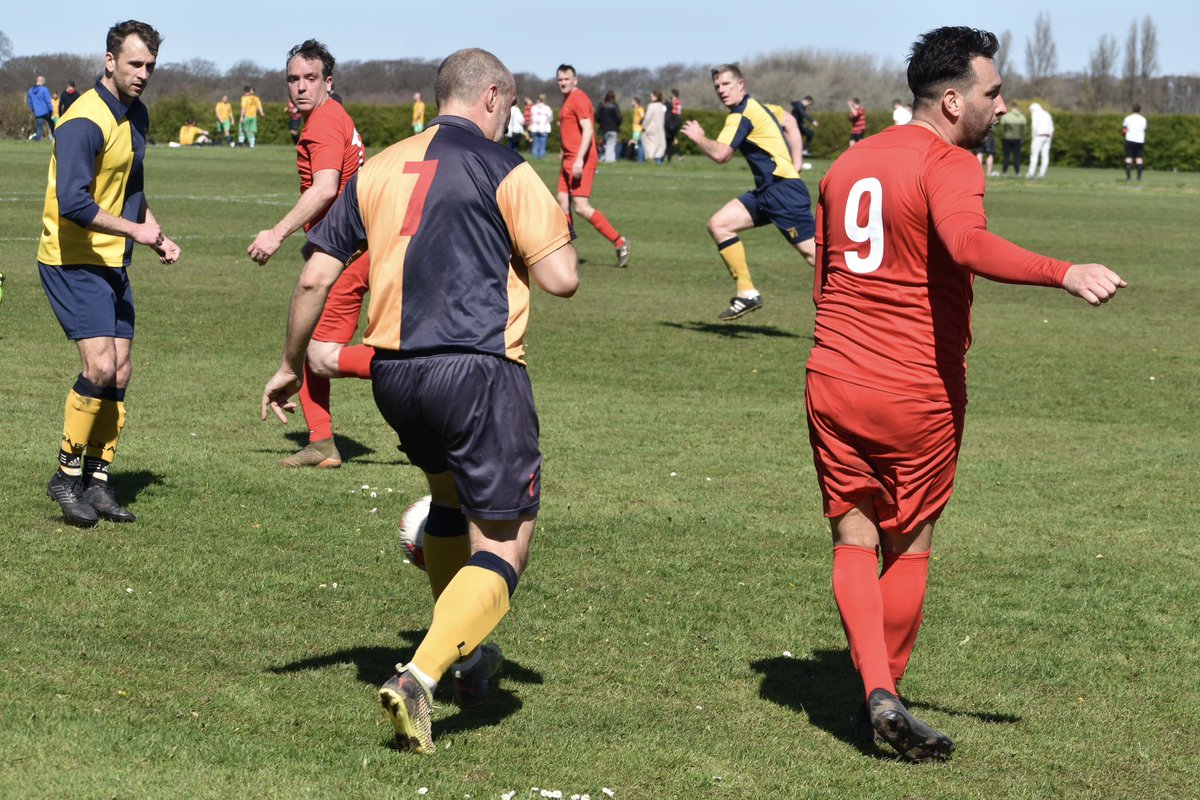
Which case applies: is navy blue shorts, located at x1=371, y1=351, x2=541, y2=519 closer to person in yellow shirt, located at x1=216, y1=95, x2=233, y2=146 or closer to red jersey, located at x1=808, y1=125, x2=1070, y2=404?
red jersey, located at x1=808, y1=125, x2=1070, y2=404

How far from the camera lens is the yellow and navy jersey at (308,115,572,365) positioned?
448 cm

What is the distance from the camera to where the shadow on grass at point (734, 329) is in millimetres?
13875

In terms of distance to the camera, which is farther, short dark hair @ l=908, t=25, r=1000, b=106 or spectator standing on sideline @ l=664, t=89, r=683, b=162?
spectator standing on sideline @ l=664, t=89, r=683, b=162

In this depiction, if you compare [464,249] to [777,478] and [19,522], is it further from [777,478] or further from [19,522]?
[777,478]

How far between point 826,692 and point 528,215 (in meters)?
2.03

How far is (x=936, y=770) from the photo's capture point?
4.57m

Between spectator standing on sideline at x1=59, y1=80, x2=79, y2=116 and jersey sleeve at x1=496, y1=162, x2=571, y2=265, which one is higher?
spectator standing on sideline at x1=59, y1=80, x2=79, y2=116

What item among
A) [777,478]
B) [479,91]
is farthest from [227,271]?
[479,91]

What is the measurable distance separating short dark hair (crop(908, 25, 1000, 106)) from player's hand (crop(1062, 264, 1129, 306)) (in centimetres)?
83

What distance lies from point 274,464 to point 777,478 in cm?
279

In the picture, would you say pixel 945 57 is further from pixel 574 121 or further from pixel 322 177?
pixel 574 121

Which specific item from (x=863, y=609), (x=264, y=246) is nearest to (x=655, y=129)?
(x=264, y=246)

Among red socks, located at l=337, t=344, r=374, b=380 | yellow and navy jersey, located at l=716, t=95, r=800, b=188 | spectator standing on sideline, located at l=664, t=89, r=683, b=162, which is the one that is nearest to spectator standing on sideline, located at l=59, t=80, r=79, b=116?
spectator standing on sideline, located at l=664, t=89, r=683, b=162

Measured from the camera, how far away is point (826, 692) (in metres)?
5.32
